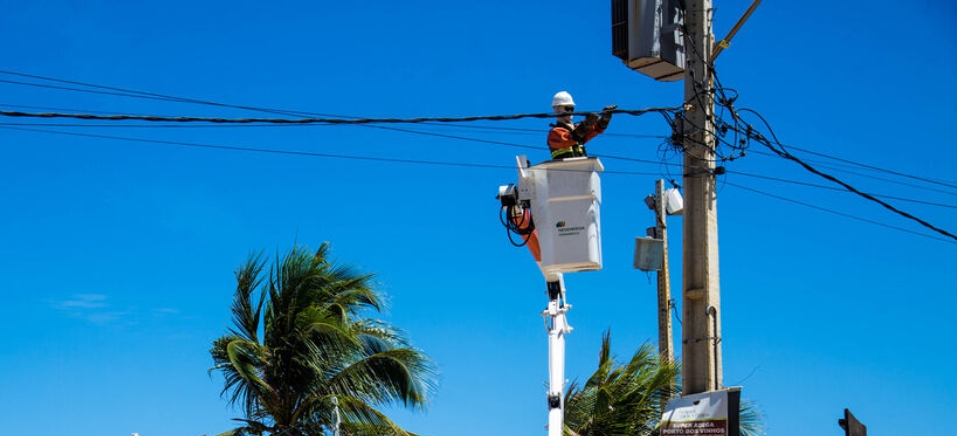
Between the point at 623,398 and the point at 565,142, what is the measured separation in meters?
3.32

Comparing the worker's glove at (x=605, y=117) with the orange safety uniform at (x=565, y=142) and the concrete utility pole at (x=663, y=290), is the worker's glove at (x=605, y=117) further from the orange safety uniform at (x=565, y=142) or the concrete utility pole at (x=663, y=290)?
the concrete utility pole at (x=663, y=290)

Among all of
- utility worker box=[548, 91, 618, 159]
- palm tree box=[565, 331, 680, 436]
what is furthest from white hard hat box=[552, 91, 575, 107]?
palm tree box=[565, 331, 680, 436]

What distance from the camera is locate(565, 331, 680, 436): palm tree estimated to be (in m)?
14.7

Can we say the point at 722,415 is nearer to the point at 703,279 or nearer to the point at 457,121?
the point at 703,279

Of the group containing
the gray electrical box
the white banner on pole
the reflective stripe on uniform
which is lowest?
the white banner on pole

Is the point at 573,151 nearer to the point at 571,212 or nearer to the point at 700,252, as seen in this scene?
the point at 571,212

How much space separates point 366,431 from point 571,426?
8.79ft

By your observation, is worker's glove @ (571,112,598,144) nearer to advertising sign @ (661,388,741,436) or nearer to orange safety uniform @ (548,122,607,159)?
orange safety uniform @ (548,122,607,159)

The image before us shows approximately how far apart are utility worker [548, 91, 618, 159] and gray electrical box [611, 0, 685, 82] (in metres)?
Answer: 0.98

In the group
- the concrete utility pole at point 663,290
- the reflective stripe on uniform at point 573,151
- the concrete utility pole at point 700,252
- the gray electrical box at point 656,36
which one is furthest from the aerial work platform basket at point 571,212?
the concrete utility pole at point 663,290

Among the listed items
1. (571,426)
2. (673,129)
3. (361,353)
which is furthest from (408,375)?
(673,129)

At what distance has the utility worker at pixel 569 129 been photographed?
508 inches

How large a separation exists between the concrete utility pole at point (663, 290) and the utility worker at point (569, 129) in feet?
15.0

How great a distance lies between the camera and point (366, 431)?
1584cm
